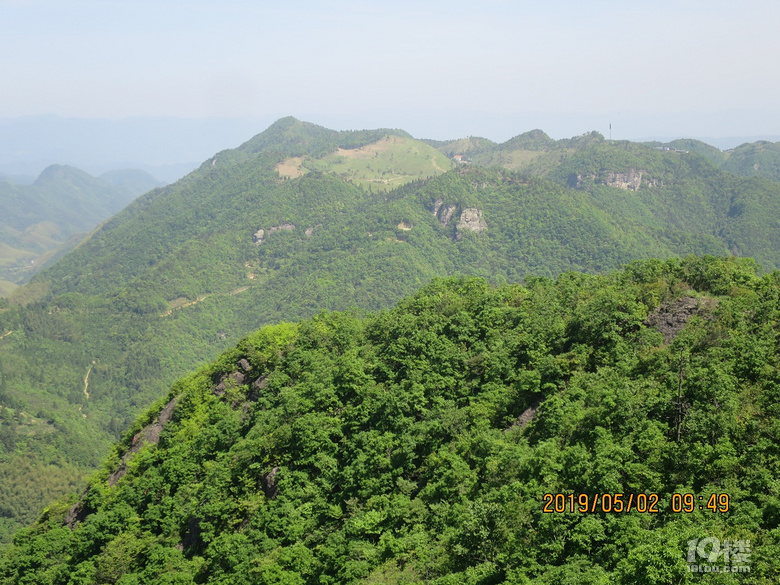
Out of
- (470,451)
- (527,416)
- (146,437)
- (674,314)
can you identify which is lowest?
(146,437)

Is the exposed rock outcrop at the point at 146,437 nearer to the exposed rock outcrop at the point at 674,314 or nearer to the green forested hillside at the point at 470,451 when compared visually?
the green forested hillside at the point at 470,451

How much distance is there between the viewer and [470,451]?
44.6m

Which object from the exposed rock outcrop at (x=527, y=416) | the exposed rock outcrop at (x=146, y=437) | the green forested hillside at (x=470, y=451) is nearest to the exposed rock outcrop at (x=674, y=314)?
the green forested hillside at (x=470, y=451)

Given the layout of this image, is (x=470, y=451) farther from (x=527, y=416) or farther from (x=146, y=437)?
(x=146, y=437)

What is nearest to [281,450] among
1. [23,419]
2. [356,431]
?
[356,431]

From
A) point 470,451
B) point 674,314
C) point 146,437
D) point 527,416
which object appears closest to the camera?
point 470,451

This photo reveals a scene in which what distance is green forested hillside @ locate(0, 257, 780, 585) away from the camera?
30.6 metres

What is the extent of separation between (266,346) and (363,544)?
43178 mm

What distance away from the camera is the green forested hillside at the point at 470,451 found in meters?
30.6

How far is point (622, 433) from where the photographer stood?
37.0 meters

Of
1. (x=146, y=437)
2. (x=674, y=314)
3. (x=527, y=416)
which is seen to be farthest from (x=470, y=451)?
(x=146, y=437)

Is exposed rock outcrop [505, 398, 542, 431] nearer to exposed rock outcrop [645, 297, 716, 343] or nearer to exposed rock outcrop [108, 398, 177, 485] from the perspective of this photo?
exposed rock outcrop [645, 297, 716, 343]

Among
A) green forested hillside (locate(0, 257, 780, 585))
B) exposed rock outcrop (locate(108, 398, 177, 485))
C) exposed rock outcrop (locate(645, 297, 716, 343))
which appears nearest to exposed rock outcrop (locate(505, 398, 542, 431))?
green forested hillside (locate(0, 257, 780, 585))

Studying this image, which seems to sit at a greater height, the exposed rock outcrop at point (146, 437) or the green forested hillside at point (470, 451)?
the green forested hillside at point (470, 451)
